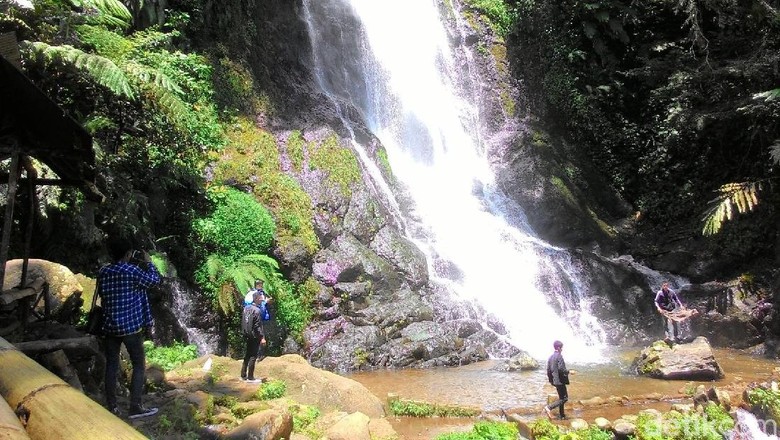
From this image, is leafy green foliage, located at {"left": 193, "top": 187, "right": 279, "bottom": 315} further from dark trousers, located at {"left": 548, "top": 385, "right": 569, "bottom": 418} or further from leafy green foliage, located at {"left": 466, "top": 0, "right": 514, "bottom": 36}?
leafy green foliage, located at {"left": 466, "top": 0, "right": 514, "bottom": 36}

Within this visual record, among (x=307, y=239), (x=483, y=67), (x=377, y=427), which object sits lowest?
(x=377, y=427)

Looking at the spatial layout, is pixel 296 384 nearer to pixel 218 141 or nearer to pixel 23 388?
pixel 23 388

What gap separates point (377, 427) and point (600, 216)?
16.0m

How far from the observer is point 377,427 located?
6.36m

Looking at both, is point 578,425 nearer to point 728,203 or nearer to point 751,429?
point 751,429

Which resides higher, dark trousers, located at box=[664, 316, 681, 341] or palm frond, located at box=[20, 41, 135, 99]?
palm frond, located at box=[20, 41, 135, 99]

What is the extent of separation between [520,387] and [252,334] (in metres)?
4.86

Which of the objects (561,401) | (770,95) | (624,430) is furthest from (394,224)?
(770,95)

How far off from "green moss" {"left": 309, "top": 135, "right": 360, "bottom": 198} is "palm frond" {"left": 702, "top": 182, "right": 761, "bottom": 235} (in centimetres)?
957

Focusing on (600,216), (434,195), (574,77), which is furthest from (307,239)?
(574,77)

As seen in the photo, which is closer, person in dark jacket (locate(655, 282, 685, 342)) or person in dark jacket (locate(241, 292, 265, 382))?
person in dark jacket (locate(241, 292, 265, 382))

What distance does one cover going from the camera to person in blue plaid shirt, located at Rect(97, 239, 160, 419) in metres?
4.99

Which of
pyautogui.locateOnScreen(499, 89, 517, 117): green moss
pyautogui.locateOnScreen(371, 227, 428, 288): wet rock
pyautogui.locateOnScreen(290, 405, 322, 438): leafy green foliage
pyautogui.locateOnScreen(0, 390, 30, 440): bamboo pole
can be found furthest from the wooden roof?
pyautogui.locateOnScreen(499, 89, 517, 117): green moss

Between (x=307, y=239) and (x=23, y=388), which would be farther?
(x=307, y=239)
